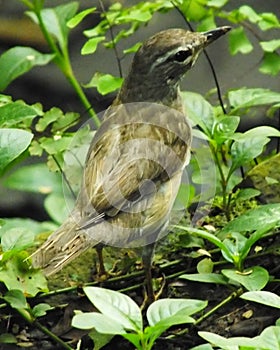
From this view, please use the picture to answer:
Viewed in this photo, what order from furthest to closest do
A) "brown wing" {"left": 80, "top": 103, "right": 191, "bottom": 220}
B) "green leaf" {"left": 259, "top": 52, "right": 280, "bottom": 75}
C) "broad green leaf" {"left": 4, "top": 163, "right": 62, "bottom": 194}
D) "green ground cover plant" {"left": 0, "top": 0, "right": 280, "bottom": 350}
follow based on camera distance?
"broad green leaf" {"left": 4, "top": 163, "right": 62, "bottom": 194} < "green leaf" {"left": 259, "top": 52, "right": 280, "bottom": 75} < "brown wing" {"left": 80, "top": 103, "right": 191, "bottom": 220} < "green ground cover plant" {"left": 0, "top": 0, "right": 280, "bottom": 350}

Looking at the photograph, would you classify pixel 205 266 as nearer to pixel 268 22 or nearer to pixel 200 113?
pixel 200 113

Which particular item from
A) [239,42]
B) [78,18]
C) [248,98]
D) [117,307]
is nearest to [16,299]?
[117,307]

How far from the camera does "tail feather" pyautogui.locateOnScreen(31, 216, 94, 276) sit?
10.7ft

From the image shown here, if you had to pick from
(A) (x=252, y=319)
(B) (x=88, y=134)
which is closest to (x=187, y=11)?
(B) (x=88, y=134)

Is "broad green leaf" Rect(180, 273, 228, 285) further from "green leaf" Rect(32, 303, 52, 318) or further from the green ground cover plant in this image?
"green leaf" Rect(32, 303, 52, 318)

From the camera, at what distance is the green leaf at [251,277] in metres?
3.07

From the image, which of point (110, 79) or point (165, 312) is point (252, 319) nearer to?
point (165, 312)

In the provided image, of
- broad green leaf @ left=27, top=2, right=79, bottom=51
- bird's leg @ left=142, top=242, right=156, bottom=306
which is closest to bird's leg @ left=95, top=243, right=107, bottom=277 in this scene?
bird's leg @ left=142, top=242, right=156, bottom=306

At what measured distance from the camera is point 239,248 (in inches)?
126

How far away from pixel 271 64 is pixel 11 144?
1575 millimetres

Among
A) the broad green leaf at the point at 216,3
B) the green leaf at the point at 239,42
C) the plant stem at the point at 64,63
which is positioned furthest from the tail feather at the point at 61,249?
the green leaf at the point at 239,42

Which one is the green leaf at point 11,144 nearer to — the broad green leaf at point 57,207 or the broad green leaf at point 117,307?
the broad green leaf at point 117,307

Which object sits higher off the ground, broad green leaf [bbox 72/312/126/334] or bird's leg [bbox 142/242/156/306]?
broad green leaf [bbox 72/312/126/334]

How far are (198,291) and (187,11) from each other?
1.30m
